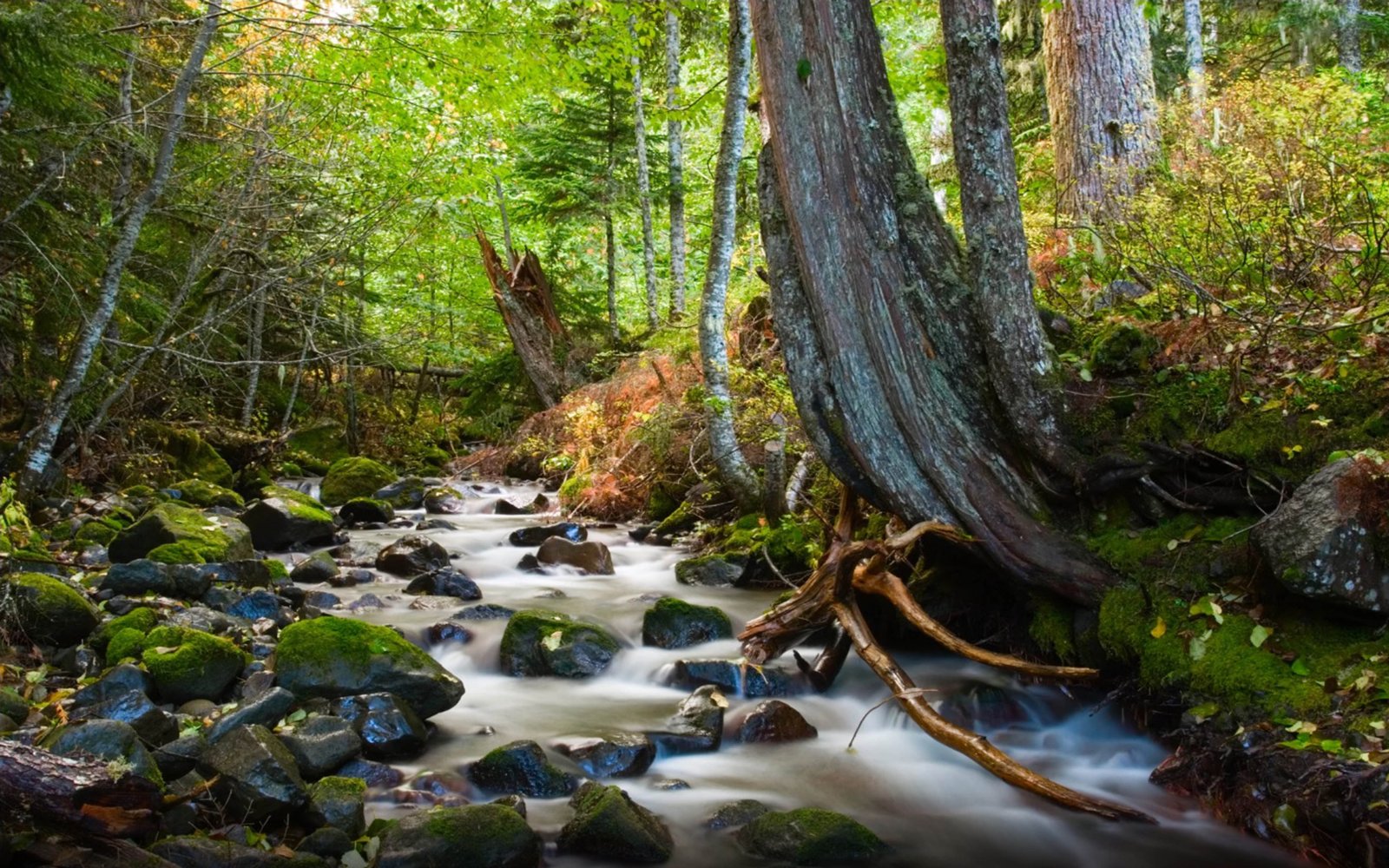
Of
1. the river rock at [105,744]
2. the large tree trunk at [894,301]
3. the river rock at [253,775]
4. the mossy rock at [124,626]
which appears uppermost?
the large tree trunk at [894,301]

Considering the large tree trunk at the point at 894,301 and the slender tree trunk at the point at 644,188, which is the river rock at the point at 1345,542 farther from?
the slender tree trunk at the point at 644,188

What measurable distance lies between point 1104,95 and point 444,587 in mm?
7477

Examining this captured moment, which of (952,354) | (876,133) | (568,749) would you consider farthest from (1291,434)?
(568,749)

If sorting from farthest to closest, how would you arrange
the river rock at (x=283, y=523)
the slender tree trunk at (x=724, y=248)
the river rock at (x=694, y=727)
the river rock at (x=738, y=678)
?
the river rock at (x=283, y=523) < the slender tree trunk at (x=724, y=248) < the river rock at (x=738, y=678) < the river rock at (x=694, y=727)

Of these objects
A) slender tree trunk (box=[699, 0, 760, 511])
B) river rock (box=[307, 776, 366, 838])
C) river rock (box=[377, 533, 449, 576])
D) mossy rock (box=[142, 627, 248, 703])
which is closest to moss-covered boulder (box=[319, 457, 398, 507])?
river rock (box=[377, 533, 449, 576])

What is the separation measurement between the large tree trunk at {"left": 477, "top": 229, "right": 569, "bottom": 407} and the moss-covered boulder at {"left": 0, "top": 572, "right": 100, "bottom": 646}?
11219 mm

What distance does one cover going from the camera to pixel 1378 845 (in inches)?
129

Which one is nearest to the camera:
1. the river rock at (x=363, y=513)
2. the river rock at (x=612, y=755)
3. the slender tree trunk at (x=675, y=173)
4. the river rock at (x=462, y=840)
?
the river rock at (x=462, y=840)

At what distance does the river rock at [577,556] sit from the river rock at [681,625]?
2251 mm

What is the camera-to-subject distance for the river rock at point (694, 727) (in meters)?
5.26

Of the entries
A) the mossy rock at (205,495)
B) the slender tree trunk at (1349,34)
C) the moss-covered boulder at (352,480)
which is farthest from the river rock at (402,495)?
the slender tree trunk at (1349,34)

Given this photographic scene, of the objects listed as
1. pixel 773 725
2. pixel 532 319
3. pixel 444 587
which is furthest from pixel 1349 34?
pixel 444 587

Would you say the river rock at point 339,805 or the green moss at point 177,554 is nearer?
the river rock at point 339,805

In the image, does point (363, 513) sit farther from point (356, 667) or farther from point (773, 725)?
point (773, 725)
